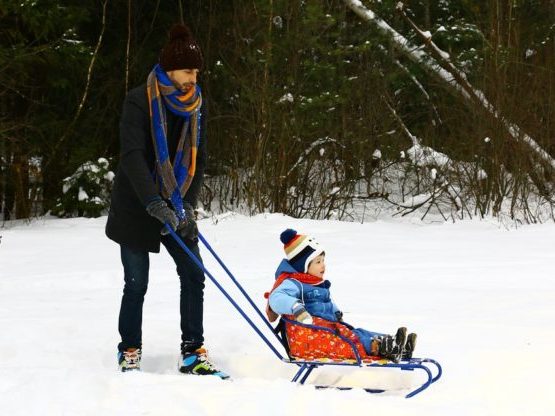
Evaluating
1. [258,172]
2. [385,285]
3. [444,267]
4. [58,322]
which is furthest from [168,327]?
[258,172]

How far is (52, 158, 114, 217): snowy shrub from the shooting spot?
43.0 feet

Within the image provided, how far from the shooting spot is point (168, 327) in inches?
223

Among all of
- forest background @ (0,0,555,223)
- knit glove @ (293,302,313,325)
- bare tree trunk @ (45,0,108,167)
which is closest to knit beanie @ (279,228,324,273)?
knit glove @ (293,302,313,325)

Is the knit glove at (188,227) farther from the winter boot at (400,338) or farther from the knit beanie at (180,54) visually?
the winter boot at (400,338)

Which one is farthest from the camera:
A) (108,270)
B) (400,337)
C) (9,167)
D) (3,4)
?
(9,167)

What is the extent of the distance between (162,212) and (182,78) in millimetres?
709

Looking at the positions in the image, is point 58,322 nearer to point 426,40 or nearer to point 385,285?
point 385,285

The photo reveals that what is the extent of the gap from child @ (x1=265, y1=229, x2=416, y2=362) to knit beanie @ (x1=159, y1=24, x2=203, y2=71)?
1063 mm

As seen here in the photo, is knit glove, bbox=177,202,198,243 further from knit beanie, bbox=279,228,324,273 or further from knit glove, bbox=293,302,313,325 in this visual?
knit glove, bbox=293,302,313,325

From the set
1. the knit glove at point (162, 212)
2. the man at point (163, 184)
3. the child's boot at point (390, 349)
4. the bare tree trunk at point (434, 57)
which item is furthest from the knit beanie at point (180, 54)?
the bare tree trunk at point (434, 57)

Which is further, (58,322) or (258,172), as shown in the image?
(258,172)

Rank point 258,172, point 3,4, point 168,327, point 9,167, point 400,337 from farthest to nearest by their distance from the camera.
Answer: point 9,167 → point 258,172 → point 3,4 → point 168,327 → point 400,337

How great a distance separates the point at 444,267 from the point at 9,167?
8.28 m

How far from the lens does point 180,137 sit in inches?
176
